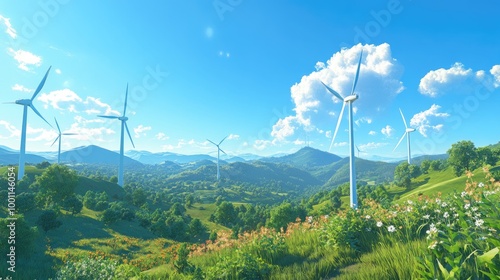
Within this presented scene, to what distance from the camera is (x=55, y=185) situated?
68062 millimetres

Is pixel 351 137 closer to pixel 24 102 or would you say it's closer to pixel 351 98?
pixel 351 98

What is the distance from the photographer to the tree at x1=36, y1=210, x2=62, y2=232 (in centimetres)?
4719

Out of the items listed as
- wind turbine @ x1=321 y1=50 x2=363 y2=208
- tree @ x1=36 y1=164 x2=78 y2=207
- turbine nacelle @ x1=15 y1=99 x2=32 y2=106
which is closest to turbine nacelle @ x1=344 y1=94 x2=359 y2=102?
wind turbine @ x1=321 y1=50 x2=363 y2=208

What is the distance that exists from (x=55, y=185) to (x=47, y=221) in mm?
24595

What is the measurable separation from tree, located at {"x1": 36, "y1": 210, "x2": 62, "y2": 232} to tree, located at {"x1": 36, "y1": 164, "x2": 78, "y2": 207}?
77.8ft

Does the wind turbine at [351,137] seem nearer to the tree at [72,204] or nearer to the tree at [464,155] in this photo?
the tree at [72,204]

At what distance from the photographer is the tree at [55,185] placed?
67562 mm

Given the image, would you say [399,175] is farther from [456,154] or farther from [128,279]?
[128,279]

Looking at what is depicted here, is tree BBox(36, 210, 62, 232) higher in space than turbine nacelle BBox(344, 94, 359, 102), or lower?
lower

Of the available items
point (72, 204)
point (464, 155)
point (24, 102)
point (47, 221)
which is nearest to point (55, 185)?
point (72, 204)

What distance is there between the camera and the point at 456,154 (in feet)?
365

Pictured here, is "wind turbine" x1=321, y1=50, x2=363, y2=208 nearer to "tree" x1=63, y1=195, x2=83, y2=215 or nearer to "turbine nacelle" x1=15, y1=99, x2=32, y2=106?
"tree" x1=63, y1=195, x2=83, y2=215

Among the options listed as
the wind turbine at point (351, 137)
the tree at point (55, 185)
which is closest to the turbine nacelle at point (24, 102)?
the tree at point (55, 185)

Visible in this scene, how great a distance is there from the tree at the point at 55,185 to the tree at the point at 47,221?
23.7 metres
